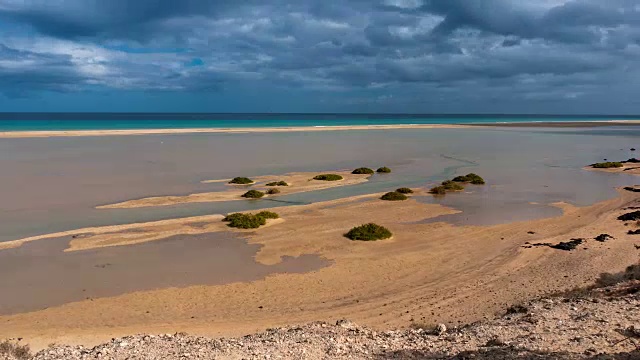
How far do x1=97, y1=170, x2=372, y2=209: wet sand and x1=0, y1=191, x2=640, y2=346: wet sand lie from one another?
5813 mm

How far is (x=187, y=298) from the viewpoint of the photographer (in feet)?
46.2

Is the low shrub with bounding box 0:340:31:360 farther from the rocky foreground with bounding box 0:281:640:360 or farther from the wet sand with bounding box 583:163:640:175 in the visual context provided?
the wet sand with bounding box 583:163:640:175

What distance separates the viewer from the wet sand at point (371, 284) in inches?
489

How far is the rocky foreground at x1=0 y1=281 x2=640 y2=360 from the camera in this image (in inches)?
370

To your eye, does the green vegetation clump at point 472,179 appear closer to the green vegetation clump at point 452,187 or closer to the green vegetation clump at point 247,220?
the green vegetation clump at point 452,187

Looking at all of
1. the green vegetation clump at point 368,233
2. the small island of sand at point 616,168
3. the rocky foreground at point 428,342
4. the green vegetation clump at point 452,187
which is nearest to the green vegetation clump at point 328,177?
the green vegetation clump at point 452,187

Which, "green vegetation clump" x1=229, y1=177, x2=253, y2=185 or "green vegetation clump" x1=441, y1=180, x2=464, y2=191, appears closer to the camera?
"green vegetation clump" x1=441, y1=180, x2=464, y2=191

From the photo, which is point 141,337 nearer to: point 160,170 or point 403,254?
point 403,254

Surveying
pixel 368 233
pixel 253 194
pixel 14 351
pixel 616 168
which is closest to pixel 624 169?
pixel 616 168

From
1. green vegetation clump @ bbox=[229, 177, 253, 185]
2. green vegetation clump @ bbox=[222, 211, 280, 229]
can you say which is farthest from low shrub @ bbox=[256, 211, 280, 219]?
green vegetation clump @ bbox=[229, 177, 253, 185]

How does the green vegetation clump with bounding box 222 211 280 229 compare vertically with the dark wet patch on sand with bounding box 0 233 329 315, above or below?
above

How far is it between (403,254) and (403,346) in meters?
8.45

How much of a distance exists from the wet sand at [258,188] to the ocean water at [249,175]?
3.72 ft

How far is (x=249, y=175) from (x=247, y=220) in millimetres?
17795
